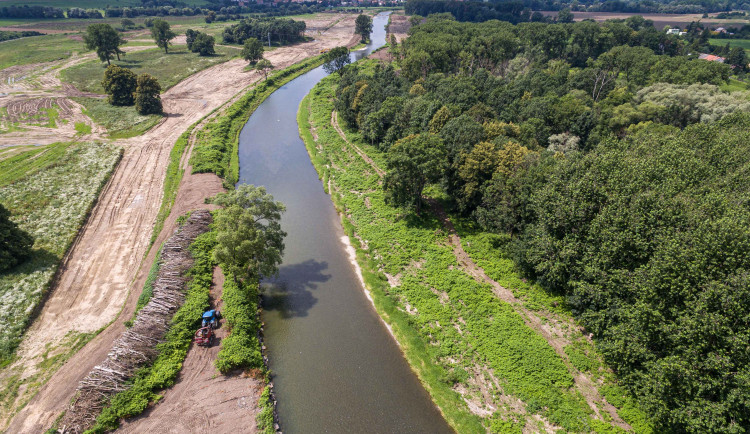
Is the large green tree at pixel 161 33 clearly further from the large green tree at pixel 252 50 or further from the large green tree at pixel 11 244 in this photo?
the large green tree at pixel 11 244

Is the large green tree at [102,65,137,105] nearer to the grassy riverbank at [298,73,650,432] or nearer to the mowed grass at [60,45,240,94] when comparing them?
the mowed grass at [60,45,240,94]

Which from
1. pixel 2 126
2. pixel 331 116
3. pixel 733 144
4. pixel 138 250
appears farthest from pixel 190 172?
pixel 733 144

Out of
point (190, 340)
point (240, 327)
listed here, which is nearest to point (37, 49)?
point (190, 340)

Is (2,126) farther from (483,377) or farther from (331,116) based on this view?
(483,377)

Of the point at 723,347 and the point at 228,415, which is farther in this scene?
the point at 228,415

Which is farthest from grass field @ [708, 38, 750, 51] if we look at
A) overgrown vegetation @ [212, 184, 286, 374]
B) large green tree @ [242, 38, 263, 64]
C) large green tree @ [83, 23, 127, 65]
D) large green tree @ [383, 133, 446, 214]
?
large green tree @ [83, 23, 127, 65]

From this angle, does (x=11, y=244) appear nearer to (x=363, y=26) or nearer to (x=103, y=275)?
(x=103, y=275)
